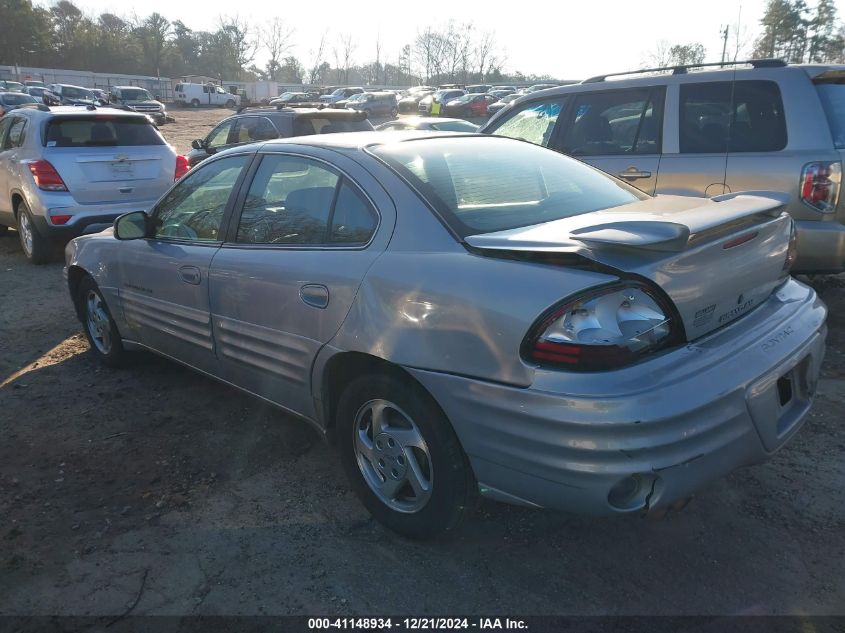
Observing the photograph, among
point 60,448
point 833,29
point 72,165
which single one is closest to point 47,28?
point 833,29

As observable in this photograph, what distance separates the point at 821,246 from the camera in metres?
4.70

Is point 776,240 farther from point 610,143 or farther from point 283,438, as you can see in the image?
point 610,143

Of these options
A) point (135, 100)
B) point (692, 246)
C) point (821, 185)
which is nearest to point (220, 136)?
point (821, 185)

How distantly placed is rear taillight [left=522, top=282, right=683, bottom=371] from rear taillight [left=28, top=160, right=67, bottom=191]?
24.0 feet

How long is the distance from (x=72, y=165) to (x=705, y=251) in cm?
752

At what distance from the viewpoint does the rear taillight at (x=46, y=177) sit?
7727mm

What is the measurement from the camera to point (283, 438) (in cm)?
383

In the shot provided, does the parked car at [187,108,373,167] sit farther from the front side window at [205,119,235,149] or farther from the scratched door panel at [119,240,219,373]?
the scratched door panel at [119,240,219,373]

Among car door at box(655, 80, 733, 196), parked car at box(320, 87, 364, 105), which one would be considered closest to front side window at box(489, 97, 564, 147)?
car door at box(655, 80, 733, 196)

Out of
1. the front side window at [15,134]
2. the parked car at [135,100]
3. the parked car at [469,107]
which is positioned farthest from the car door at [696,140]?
the parked car at [135,100]

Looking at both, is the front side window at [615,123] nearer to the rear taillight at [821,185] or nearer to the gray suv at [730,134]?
the gray suv at [730,134]

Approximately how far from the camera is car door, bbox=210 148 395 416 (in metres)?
2.89

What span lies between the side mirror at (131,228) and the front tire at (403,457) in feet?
6.65

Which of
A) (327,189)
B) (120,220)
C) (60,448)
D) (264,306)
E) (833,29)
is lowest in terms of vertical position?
(60,448)
